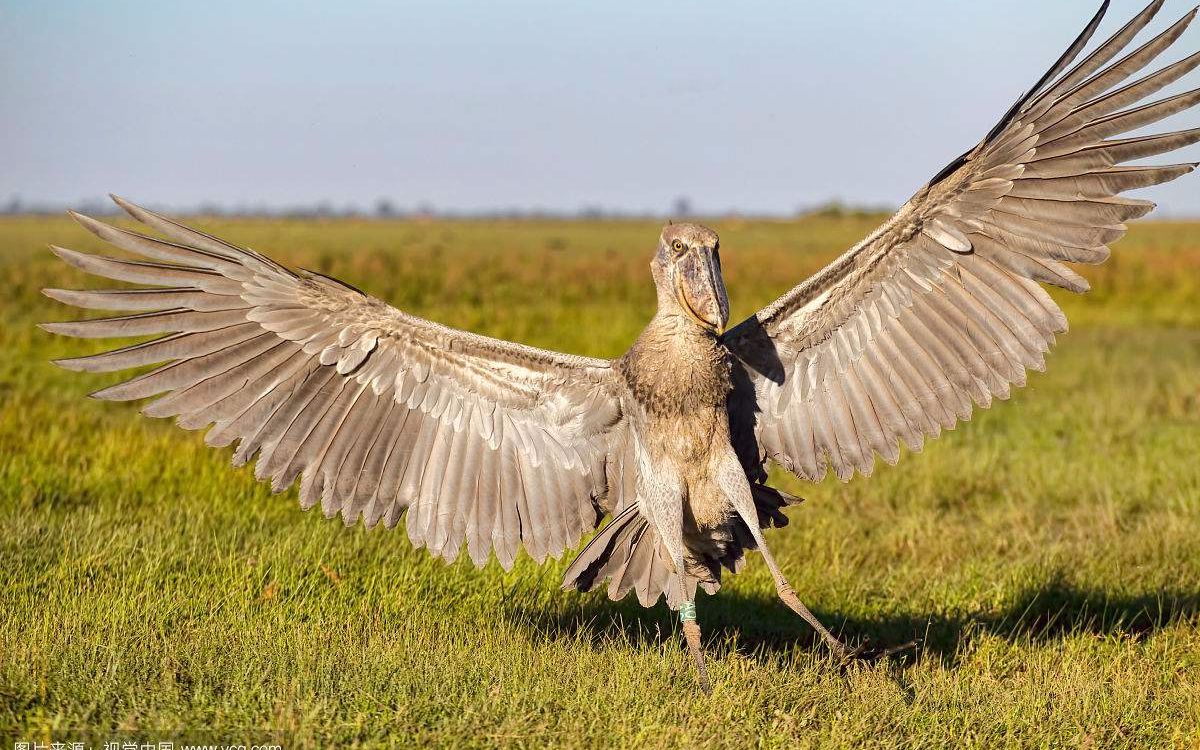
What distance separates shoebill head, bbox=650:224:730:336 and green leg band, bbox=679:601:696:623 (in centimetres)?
120

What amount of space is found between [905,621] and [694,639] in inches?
62.0

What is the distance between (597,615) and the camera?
6.02 meters

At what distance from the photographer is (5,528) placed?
6.13 meters

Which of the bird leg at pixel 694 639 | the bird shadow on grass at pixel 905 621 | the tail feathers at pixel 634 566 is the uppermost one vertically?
the tail feathers at pixel 634 566

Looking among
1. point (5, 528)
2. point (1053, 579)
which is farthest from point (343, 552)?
point (1053, 579)

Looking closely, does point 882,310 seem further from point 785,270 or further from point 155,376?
point 785,270

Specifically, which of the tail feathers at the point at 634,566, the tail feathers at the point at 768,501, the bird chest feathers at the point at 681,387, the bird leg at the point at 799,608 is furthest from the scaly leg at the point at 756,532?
the tail feathers at the point at 634,566

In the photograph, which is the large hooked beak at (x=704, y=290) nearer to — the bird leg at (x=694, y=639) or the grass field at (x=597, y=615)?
the bird leg at (x=694, y=639)

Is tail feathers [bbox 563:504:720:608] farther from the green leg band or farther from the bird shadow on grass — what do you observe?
the bird shadow on grass

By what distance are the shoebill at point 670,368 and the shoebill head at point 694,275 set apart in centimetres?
1

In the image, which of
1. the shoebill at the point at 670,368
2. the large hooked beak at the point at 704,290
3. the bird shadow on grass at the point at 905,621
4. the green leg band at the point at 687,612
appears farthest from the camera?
the bird shadow on grass at the point at 905,621

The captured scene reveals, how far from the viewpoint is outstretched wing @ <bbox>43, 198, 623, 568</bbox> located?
5031 millimetres

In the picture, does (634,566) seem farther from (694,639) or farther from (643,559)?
(694,639)

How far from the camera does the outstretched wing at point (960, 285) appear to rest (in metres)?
4.68
